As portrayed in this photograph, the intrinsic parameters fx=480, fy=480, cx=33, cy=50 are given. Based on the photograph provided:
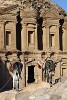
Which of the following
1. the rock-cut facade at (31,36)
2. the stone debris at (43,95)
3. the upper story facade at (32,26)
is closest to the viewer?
the stone debris at (43,95)

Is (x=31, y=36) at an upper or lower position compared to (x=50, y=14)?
lower

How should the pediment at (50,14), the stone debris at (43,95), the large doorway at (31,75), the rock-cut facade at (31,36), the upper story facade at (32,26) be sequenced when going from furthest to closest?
the pediment at (50,14) → the large doorway at (31,75) → the upper story facade at (32,26) → the rock-cut facade at (31,36) → the stone debris at (43,95)

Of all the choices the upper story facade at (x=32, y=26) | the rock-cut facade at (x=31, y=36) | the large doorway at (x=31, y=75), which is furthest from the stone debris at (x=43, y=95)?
the upper story facade at (x=32, y=26)

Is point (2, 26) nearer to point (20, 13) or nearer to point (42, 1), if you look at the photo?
point (20, 13)

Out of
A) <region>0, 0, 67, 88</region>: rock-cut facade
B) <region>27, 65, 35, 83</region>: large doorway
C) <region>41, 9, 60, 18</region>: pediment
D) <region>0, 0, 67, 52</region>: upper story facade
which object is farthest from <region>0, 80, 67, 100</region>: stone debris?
<region>41, 9, 60, 18</region>: pediment

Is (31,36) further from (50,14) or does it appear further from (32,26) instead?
(50,14)

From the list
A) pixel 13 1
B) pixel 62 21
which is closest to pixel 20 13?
pixel 13 1

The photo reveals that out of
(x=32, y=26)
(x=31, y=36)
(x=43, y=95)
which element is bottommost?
(x=43, y=95)

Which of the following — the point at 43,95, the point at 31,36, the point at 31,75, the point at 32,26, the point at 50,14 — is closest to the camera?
the point at 43,95

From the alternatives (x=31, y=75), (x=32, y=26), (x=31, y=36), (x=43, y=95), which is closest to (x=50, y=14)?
(x=32, y=26)

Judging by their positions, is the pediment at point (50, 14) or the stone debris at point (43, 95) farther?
the pediment at point (50, 14)

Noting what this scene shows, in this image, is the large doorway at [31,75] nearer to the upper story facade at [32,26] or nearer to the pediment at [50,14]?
the upper story facade at [32,26]

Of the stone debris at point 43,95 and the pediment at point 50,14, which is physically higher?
the pediment at point 50,14

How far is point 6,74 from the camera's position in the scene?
190ft
